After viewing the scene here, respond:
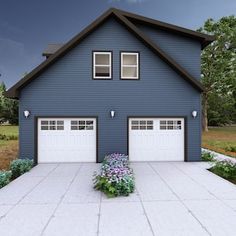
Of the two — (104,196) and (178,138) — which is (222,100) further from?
(104,196)

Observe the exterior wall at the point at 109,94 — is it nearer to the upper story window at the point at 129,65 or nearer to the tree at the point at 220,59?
the upper story window at the point at 129,65

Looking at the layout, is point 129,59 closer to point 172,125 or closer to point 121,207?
point 172,125

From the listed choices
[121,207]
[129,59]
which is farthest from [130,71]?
[121,207]

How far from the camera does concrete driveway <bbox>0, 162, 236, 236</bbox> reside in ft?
15.9

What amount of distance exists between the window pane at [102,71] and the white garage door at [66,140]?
85.6 inches

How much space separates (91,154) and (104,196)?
5064 millimetres

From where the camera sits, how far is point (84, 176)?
29.3ft

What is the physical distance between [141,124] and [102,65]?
11.3ft

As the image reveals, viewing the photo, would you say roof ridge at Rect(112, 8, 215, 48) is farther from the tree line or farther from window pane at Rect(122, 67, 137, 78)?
the tree line

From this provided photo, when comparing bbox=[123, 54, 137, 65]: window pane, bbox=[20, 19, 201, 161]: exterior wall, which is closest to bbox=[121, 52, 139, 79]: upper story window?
bbox=[123, 54, 137, 65]: window pane

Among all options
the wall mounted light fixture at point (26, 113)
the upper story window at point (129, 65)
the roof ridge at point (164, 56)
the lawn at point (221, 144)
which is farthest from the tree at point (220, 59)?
the wall mounted light fixture at point (26, 113)

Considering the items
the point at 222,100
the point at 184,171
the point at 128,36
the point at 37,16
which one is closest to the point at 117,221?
the point at 184,171

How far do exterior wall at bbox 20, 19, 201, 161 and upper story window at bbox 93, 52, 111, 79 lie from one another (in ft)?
0.86

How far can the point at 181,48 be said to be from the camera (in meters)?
12.4
